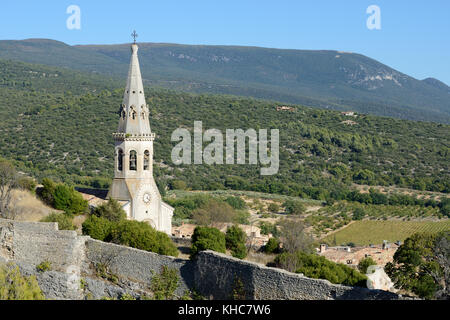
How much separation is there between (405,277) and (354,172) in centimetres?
4952

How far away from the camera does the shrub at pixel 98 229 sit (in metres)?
23.0

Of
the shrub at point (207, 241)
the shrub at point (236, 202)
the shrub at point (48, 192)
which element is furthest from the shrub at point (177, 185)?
the shrub at point (207, 241)

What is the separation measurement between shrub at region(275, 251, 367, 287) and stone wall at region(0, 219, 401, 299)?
3.07 m

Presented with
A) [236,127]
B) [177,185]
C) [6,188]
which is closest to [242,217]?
[177,185]

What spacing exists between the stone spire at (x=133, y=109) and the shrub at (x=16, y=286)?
31.5 ft

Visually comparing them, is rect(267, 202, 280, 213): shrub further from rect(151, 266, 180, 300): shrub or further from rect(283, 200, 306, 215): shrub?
rect(151, 266, 180, 300): shrub

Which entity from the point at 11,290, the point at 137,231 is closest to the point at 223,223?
the point at 137,231

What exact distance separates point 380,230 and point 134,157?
82.6ft

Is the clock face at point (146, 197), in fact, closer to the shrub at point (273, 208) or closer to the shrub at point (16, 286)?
the shrub at point (16, 286)

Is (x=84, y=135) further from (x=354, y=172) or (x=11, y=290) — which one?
(x=11, y=290)

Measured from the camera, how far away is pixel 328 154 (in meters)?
71.8

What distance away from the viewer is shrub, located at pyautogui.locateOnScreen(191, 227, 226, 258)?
22.3 metres

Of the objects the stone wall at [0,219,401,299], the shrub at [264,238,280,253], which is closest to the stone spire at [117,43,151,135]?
the shrub at [264,238,280,253]

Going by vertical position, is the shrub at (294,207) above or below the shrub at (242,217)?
below
